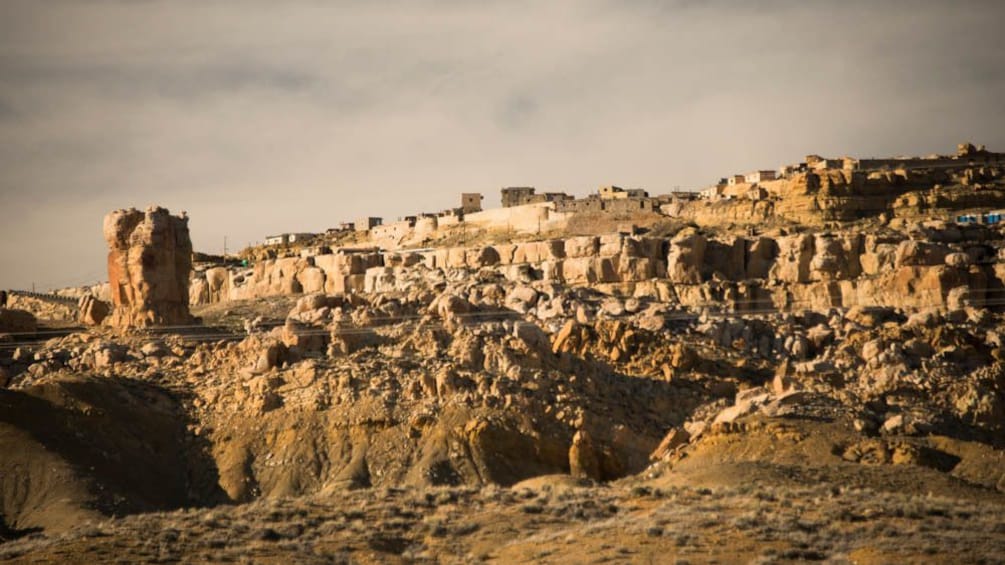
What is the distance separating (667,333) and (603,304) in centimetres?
412

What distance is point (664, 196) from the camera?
84.9m

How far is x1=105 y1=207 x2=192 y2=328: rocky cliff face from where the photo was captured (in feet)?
220

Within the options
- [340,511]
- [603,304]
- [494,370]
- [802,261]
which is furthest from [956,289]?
[340,511]

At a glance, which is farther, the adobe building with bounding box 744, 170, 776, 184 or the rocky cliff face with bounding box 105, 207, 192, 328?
the adobe building with bounding box 744, 170, 776, 184

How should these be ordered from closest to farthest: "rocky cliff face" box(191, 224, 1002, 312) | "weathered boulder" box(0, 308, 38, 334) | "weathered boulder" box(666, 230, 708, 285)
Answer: "rocky cliff face" box(191, 224, 1002, 312), "weathered boulder" box(0, 308, 38, 334), "weathered boulder" box(666, 230, 708, 285)

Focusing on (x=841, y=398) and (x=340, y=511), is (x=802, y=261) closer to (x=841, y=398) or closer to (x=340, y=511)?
(x=841, y=398)

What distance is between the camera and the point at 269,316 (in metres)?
71.6

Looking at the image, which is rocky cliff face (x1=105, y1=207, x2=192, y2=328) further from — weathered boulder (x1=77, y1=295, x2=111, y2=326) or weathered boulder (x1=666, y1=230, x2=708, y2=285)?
weathered boulder (x1=666, y1=230, x2=708, y2=285)

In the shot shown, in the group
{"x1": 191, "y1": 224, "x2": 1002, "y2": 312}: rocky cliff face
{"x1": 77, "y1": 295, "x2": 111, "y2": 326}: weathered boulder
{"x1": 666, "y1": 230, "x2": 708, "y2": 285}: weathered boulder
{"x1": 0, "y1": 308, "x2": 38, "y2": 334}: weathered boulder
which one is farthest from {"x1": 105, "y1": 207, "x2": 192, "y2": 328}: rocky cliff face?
{"x1": 666, "y1": 230, "x2": 708, "y2": 285}: weathered boulder

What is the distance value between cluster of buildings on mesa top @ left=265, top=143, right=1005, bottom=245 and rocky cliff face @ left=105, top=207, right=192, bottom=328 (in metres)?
18.0

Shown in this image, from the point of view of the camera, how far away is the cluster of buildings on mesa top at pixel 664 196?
81.5 m

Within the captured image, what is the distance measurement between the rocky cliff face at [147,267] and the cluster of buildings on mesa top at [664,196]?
1798 centimetres

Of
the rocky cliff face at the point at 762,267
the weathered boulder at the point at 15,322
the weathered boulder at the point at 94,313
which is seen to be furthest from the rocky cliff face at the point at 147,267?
the rocky cliff face at the point at 762,267

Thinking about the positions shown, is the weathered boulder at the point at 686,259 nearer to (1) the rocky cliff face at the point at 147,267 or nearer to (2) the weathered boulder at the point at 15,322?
(1) the rocky cliff face at the point at 147,267
